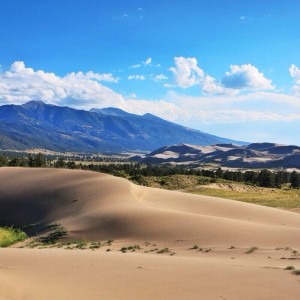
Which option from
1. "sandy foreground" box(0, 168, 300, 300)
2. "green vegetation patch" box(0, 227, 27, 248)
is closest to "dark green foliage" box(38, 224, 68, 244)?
"sandy foreground" box(0, 168, 300, 300)

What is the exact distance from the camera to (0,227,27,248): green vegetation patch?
28.9 meters

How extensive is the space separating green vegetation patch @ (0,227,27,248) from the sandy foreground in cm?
218

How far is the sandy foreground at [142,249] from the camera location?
42.3 feet

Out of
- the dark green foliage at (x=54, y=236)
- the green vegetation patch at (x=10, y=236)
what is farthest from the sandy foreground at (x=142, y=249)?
the green vegetation patch at (x=10, y=236)

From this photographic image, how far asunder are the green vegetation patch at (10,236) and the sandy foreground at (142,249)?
2.18m

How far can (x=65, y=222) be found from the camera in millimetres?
31688

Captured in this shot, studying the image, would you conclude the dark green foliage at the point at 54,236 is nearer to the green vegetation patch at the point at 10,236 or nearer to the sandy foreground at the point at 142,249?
the sandy foreground at the point at 142,249

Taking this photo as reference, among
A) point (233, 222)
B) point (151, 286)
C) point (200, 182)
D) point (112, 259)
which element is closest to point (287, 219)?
point (233, 222)

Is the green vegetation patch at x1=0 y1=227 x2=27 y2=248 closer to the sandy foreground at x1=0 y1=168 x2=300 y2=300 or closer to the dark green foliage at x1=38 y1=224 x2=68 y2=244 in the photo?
the sandy foreground at x1=0 y1=168 x2=300 y2=300

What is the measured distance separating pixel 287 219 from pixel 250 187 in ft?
139

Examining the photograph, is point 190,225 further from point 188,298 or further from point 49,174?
point 49,174

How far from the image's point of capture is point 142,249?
72.6ft

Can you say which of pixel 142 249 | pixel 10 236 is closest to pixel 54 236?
pixel 10 236

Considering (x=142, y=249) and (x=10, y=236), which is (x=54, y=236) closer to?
(x=10, y=236)
